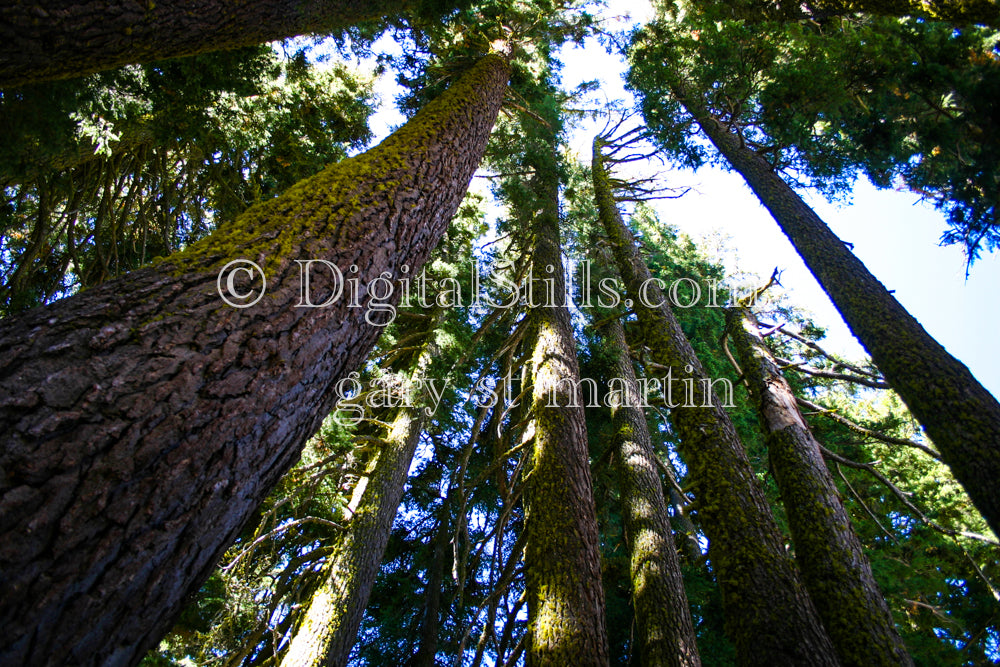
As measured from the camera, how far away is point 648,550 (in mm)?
5746

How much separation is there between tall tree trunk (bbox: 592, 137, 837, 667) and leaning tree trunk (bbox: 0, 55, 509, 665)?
134 inches

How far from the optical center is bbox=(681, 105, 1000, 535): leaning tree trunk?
320 cm

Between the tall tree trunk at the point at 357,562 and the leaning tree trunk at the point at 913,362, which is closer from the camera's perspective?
the leaning tree trunk at the point at 913,362

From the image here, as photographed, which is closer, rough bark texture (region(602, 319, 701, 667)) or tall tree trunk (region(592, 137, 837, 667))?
tall tree trunk (region(592, 137, 837, 667))

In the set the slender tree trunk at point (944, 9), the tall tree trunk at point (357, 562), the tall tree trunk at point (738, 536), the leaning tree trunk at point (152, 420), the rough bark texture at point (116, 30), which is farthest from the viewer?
the slender tree trunk at point (944, 9)

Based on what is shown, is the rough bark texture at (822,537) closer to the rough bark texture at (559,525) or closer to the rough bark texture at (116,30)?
the rough bark texture at (559,525)

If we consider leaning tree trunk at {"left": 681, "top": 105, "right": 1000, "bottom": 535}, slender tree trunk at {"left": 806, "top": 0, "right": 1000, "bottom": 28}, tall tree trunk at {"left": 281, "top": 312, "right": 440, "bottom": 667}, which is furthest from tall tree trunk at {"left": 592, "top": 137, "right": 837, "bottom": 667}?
slender tree trunk at {"left": 806, "top": 0, "right": 1000, "bottom": 28}

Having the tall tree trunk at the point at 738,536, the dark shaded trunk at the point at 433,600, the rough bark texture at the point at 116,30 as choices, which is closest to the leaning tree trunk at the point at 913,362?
the tall tree trunk at the point at 738,536

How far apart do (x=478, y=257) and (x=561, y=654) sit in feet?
23.6

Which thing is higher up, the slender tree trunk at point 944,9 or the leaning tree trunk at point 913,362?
the slender tree trunk at point 944,9

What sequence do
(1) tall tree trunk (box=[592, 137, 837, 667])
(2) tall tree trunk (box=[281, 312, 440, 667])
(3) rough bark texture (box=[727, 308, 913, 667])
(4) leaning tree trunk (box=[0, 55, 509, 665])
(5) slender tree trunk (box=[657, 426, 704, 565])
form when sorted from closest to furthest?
1. (4) leaning tree trunk (box=[0, 55, 509, 665])
2. (1) tall tree trunk (box=[592, 137, 837, 667])
3. (3) rough bark texture (box=[727, 308, 913, 667])
4. (2) tall tree trunk (box=[281, 312, 440, 667])
5. (5) slender tree trunk (box=[657, 426, 704, 565])

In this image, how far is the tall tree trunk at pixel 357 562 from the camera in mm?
4852

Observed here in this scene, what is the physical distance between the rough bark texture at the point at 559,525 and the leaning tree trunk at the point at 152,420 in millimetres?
2733

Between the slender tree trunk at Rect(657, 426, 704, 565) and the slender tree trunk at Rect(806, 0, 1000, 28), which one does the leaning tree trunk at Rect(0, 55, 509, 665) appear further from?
the slender tree trunk at Rect(657, 426, 704, 565)
